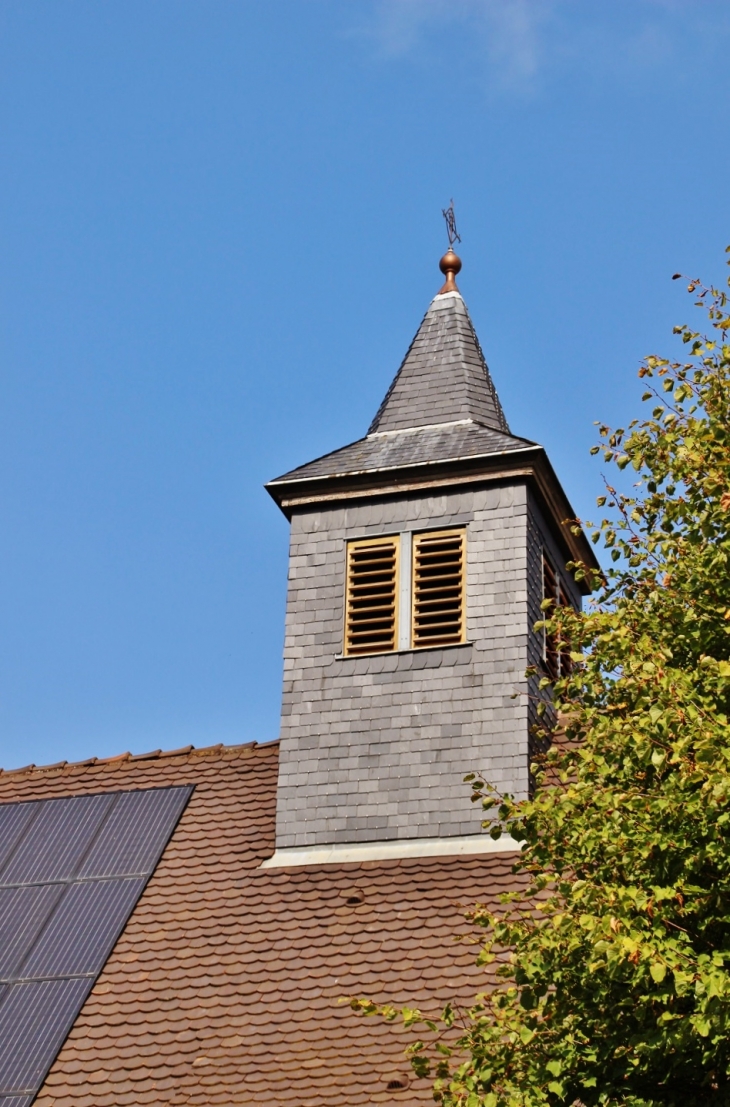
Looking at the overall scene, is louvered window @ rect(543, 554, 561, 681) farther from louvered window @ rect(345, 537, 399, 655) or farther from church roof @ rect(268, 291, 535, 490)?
louvered window @ rect(345, 537, 399, 655)

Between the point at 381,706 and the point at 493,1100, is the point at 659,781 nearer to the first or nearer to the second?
the point at 493,1100

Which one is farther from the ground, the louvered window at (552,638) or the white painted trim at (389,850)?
the louvered window at (552,638)

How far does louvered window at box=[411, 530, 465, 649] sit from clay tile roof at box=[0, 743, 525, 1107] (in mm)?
2362

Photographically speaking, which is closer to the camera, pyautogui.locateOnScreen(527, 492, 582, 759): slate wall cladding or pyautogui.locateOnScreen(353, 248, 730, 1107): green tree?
pyautogui.locateOnScreen(353, 248, 730, 1107): green tree

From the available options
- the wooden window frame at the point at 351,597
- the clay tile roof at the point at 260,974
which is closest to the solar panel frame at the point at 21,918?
the clay tile roof at the point at 260,974

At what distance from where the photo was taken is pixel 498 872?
50.3ft

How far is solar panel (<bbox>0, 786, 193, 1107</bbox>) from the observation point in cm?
1446

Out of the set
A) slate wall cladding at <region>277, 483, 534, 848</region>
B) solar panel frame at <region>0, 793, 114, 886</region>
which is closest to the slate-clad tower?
slate wall cladding at <region>277, 483, 534, 848</region>

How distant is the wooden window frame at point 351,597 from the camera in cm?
1733

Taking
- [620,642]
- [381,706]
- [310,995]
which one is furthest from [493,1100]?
[381,706]

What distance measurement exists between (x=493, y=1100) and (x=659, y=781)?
202 cm

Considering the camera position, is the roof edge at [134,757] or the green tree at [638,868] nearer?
the green tree at [638,868]

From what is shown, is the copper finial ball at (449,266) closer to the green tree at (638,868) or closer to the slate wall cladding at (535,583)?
the slate wall cladding at (535,583)

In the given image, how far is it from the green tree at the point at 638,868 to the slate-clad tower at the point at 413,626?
577 centimetres
